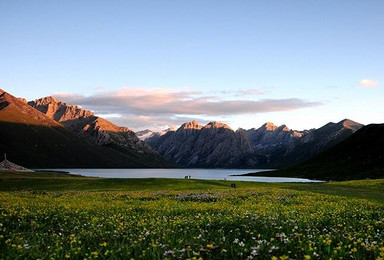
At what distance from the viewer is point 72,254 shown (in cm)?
1059

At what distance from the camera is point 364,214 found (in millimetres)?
20688

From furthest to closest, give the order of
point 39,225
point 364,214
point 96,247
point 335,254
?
point 364,214 → point 39,225 → point 96,247 → point 335,254

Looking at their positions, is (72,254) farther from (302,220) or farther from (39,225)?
(302,220)

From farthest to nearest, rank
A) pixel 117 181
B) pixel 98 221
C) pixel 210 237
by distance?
pixel 117 181, pixel 98 221, pixel 210 237

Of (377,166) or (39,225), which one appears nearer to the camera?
(39,225)

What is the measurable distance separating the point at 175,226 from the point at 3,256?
7090 millimetres

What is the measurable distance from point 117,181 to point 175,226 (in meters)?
66.7

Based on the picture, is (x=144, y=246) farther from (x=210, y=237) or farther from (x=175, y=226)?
(x=175, y=226)

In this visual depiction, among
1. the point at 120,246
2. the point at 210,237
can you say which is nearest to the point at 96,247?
the point at 120,246

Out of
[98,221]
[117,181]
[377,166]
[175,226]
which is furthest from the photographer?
[377,166]

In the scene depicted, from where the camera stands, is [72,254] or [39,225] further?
[39,225]

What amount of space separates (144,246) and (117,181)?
70.6 meters

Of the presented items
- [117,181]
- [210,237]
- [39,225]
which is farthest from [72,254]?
[117,181]

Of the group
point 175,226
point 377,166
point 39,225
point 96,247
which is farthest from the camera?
point 377,166
